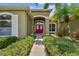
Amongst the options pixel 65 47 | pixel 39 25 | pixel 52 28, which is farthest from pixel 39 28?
pixel 65 47

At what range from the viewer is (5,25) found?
12.7 meters

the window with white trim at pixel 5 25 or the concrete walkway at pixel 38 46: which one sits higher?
the window with white trim at pixel 5 25

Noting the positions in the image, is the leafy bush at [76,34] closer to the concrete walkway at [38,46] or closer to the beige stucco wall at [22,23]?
the concrete walkway at [38,46]

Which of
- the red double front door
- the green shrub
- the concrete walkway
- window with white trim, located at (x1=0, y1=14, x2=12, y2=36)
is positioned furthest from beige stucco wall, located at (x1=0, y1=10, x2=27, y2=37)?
the green shrub

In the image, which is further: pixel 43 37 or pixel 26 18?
pixel 26 18

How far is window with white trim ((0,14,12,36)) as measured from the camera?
12578 millimetres

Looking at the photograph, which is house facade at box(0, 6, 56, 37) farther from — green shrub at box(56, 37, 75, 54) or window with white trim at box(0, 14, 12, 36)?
green shrub at box(56, 37, 75, 54)

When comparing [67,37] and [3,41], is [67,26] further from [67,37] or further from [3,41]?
[3,41]

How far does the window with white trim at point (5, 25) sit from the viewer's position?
41.3 ft

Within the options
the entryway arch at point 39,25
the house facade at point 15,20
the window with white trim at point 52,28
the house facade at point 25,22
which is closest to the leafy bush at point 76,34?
the house facade at point 25,22

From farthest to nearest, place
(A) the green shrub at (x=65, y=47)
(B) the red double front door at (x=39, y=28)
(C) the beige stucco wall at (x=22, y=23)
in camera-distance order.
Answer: (C) the beige stucco wall at (x=22, y=23), (B) the red double front door at (x=39, y=28), (A) the green shrub at (x=65, y=47)

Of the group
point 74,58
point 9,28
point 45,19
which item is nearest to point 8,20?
point 9,28

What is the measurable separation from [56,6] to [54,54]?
4.21 metres

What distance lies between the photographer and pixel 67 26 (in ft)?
40.1
